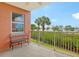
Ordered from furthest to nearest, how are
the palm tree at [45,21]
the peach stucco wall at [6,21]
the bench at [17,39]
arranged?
1. the bench at [17,39]
2. the peach stucco wall at [6,21]
3. the palm tree at [45,21]

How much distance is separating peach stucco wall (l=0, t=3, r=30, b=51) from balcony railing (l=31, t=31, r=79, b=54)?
550 mm

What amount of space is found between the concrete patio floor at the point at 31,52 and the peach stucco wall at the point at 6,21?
14.8 inches

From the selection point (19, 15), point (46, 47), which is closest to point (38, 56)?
point (46, 47)

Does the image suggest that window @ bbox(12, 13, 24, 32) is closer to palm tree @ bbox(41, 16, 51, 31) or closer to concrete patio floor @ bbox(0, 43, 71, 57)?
concrete patio floor @ bbox(0, 43, 71, 57)

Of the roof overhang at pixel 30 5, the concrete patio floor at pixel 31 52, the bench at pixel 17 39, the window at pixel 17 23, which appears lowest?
the concrete patio floor at pixel 31 52

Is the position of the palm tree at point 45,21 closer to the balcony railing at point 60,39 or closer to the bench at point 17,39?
the balcony railing at point 60,39

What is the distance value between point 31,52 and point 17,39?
2.49 ft

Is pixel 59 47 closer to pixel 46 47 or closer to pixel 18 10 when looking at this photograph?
pixel 46 47

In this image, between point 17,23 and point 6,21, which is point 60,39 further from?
point 6,21

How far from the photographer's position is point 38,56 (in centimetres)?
431

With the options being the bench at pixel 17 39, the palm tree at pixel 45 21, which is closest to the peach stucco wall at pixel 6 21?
the bench at pixel 17 39

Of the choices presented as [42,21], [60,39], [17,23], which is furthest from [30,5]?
[60,39]

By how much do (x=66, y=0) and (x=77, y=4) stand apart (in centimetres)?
36

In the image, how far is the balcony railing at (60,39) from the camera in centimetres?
440
